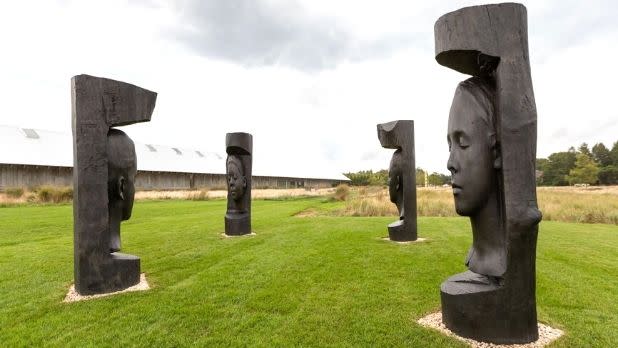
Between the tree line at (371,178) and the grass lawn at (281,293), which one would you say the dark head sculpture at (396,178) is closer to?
the grass lawn at (281,293)

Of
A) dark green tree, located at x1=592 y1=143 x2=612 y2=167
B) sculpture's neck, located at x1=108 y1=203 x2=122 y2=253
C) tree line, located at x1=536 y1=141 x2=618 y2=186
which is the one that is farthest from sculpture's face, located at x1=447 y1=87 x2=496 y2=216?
dark green tree, located at x1=592 y1=143 x2=612 y2=167

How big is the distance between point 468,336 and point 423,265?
10.2ft

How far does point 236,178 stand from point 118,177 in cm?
481

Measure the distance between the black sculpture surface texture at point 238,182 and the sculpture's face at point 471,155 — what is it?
729cm

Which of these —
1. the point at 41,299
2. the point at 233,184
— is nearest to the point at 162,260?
the point at 41,299

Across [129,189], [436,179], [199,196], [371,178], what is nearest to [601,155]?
[436,179]

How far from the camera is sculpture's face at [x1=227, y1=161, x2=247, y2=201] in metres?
10.1

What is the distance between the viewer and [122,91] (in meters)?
5.30

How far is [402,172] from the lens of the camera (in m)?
8.88

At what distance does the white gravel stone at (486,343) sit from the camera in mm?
3410

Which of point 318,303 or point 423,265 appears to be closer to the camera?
point 318,303

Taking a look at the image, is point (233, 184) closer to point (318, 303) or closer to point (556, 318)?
point (318, 303)

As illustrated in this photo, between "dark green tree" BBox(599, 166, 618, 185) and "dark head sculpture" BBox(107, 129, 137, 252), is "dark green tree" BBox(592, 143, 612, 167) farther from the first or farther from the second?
"dark head sculpture" BBox(107, 129, 137, 252)

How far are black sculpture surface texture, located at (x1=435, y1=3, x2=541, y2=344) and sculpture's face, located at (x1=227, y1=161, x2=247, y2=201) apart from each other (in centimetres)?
719
